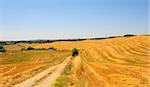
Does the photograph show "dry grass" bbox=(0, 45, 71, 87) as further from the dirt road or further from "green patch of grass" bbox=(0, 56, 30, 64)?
the dirt road

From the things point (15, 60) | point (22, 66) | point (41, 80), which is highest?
point (41, 80)

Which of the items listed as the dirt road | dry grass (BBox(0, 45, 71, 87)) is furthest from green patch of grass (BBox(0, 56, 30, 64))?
the dirt road

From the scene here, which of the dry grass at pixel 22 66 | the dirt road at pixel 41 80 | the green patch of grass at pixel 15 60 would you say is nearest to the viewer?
the dirt road at pixel 41 80

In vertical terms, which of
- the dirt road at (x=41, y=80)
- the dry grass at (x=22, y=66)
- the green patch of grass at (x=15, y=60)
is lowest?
the green patch of grass at (x=15, y=60)

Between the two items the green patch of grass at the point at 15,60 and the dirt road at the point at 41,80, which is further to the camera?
the green patch of grass at the point at 15,60

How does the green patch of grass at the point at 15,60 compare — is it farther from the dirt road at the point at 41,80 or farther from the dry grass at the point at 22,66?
the dirt road at the point at 41,80

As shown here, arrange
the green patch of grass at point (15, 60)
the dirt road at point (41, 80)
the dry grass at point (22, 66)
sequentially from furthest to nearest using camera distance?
the green patch of grass at point (15, 60)
the dry grass at point (22, 66)
the dirt road at point (41, 80)

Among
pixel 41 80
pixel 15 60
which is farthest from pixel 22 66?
pixel 41 80

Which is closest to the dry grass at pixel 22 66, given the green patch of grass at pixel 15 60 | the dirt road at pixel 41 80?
the green patch of grass at pixel 15 60

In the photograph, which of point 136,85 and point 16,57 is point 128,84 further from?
point 16,57

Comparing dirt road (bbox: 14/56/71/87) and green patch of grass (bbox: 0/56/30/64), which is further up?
dirt road (bbox: 14/56/71/87)

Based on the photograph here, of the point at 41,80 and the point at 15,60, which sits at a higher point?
the point at 41,80

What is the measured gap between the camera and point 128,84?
33.6 metres

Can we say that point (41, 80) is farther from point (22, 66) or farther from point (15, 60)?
point (15, 60)
